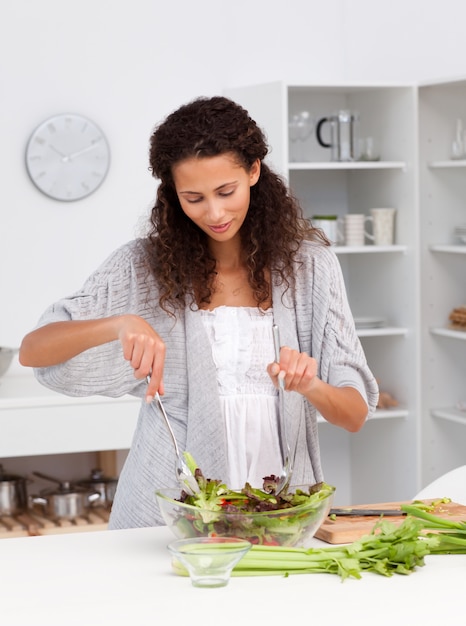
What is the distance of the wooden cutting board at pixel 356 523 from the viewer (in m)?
1.79

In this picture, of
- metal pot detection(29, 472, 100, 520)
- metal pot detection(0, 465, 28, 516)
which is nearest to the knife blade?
metal pot detection(29, 472, 100, 520)

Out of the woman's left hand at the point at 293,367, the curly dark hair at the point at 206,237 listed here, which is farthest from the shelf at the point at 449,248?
the woman's left hand at the point at 293,367

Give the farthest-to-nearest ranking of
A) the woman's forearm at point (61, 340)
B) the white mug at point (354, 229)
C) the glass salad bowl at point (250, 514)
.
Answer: the white mug at point (354, 229), the woman's forearm at point (61, 340), the glass salad bowl at point (250, 514)

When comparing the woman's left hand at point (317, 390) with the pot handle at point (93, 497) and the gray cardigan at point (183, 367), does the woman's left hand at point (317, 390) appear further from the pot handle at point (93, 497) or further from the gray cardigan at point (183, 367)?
the pot handle at point (93, 497)

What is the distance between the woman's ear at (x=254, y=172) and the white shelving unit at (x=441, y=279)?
2.33 meters

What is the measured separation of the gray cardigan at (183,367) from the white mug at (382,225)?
219cm

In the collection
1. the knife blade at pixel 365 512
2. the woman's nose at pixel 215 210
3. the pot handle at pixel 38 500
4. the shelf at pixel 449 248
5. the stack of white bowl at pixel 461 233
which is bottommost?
the pot handle at pixel 38 500

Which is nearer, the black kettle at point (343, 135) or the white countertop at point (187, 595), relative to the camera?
the white countertop at point (187, 595)

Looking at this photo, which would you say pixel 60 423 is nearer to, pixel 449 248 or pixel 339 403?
pixel 449 248

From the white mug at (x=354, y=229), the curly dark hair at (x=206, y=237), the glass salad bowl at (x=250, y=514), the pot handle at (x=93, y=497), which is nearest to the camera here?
the glass salad bowl at (x=250, y=514)

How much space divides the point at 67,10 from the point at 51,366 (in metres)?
2.49

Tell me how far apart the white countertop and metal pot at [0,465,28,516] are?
7.62 ft

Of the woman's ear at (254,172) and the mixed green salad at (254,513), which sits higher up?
the woman's ear at (254,172)

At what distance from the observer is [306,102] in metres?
4.50
